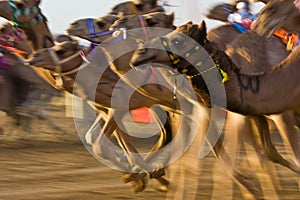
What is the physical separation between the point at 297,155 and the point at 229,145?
0.66 meters

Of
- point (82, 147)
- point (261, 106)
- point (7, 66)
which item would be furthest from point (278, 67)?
point (7, 66)

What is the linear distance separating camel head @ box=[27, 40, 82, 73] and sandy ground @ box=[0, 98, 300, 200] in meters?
1.08

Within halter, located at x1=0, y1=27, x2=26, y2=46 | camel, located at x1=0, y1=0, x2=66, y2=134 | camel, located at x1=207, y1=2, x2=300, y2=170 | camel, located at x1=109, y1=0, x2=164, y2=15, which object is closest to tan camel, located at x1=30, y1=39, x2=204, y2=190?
camel, located at x1=0, y1=0, x2=66, y2=134

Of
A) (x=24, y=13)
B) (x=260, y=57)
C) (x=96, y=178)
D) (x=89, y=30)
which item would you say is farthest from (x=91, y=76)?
(x=260, y=57)

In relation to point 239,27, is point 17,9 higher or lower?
higher

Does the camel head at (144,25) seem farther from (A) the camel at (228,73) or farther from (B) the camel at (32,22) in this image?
(A) the camel at (228,73)

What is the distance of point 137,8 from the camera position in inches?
309

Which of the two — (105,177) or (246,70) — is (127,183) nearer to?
(105,177)

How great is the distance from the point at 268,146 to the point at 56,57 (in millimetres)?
1946

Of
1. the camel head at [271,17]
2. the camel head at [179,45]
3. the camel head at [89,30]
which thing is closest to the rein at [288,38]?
the camel head at [271,17]

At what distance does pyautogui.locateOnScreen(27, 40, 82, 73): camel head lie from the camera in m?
6.54

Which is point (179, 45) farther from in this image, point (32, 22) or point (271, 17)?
point (32, 22)

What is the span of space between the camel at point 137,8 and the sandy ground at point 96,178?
1.59m

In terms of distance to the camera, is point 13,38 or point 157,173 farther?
point 13,38
